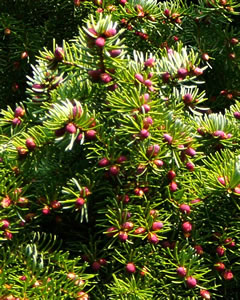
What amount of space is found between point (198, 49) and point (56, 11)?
0.44m

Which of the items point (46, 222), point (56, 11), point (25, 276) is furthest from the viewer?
point (56, 11)

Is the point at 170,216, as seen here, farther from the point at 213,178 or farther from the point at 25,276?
the point at 25,276

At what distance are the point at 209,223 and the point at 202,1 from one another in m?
0.55

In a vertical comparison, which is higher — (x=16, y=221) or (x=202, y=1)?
(x=202, y=1)

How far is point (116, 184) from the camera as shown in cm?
91

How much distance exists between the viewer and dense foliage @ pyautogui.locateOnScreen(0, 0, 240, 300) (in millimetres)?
833

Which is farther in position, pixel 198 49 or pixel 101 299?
pixel 198 49

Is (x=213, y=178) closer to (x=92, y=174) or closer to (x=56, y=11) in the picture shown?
(x=92, y=174)

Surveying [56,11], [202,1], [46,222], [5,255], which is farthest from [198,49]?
[5,255]

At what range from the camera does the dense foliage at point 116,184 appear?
0.83 m

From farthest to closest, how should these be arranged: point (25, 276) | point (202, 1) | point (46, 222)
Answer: point (202, 1) → point (46, 222) → point (25, 276)

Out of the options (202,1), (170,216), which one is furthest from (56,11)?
(170,216)

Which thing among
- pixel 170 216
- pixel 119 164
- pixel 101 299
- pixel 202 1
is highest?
pixel 202 1

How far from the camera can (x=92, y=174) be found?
89cm
